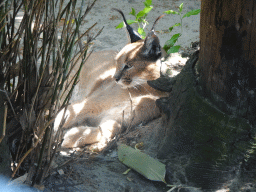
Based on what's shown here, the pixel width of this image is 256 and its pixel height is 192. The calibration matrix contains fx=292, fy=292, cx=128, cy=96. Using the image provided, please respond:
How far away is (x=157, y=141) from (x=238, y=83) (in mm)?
821

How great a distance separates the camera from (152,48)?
326 cm

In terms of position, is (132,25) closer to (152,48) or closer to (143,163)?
(152,48)

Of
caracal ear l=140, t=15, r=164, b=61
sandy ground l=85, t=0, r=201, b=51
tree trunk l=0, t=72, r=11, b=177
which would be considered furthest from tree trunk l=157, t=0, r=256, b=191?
sandy ground l=85, t=0, r=201, b=51

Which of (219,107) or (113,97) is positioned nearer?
(219,107)

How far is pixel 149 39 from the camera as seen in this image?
315 centimetres

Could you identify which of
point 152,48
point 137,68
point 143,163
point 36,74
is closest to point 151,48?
point 152,48

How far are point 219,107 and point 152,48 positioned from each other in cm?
171

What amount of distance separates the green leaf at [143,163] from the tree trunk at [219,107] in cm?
9

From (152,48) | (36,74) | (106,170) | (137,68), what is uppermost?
(36,74)

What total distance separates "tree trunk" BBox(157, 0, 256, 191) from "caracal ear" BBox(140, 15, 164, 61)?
53.9 inches

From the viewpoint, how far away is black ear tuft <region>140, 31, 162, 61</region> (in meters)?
3.16

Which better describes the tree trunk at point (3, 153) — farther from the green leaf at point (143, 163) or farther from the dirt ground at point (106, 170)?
the green leaf at point (143, 163)

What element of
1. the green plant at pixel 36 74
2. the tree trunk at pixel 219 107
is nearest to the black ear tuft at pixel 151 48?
the tree trunk at pixel 219 107

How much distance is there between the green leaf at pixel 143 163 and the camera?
1.77 m
